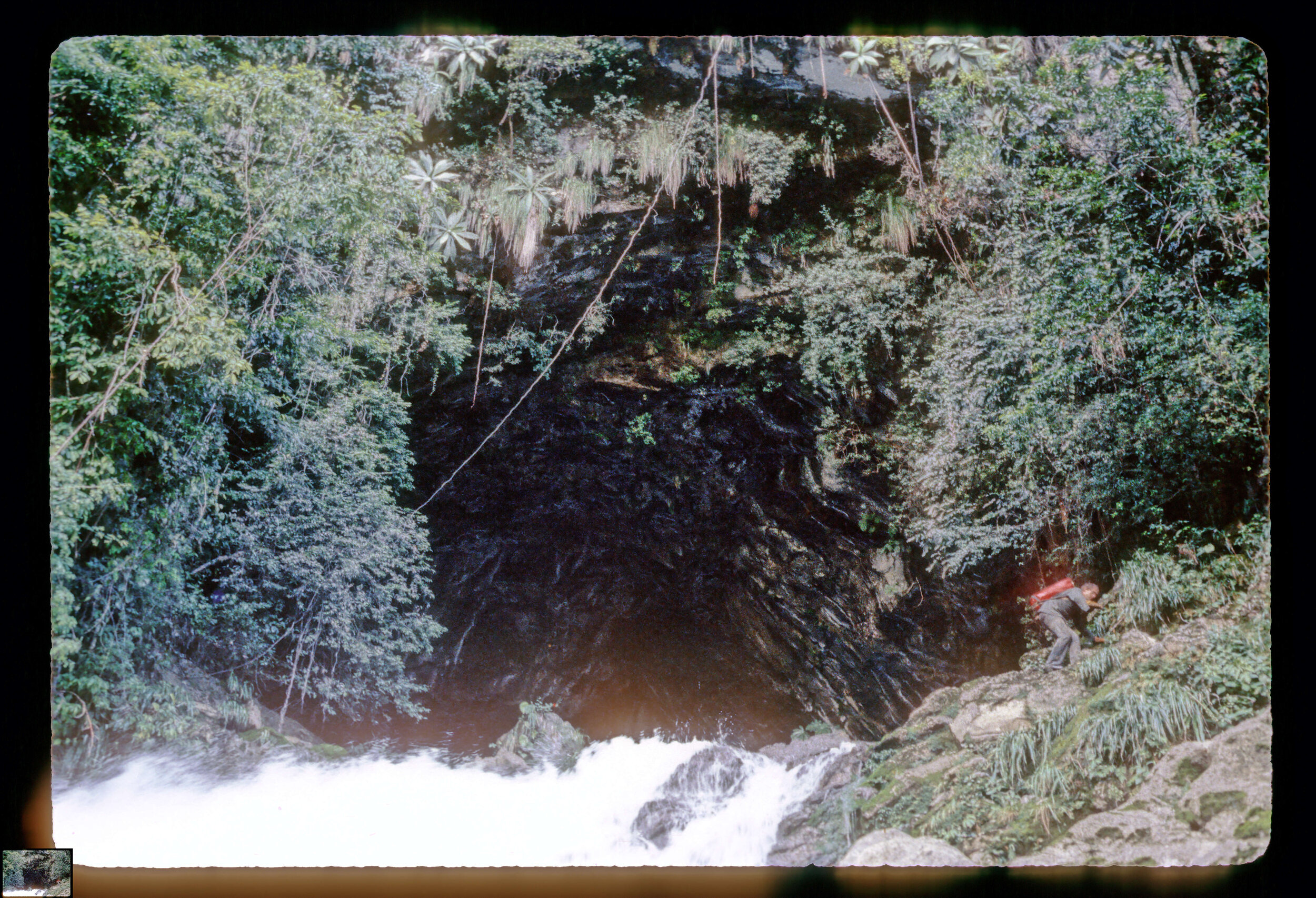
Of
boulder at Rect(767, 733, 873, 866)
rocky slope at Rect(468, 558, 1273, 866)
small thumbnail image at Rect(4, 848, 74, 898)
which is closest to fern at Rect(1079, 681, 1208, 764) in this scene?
rocky slope at Rect(468, 558, 1273, 866)

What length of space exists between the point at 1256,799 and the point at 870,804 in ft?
4.45

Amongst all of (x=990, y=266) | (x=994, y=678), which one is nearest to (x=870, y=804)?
(x=994, y=678)

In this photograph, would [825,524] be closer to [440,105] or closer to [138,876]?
[440,105]

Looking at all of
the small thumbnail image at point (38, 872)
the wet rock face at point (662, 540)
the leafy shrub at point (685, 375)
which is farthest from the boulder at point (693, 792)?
the small thumbnail image at point (38, 872)

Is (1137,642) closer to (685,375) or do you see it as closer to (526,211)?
(685,375)

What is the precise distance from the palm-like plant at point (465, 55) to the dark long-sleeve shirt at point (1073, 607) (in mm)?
3008

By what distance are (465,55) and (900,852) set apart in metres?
3.45

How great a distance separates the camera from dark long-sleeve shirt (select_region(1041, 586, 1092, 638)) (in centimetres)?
221

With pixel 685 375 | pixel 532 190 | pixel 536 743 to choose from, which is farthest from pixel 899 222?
pixel 536 743

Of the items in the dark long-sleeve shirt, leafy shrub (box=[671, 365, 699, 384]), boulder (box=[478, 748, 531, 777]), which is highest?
leafy shrub (box=[671, 365, 699, 384])

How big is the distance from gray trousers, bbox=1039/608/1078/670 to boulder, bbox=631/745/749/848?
1266 mm

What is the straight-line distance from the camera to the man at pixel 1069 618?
2.21m

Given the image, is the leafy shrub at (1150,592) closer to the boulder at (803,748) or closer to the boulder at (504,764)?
the boulder at (803,748)

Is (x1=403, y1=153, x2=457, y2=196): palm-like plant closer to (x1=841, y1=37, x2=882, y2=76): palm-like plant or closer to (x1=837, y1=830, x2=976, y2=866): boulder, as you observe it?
(x1=841, y1=37, x2=882, y2=76): palm-like plant
